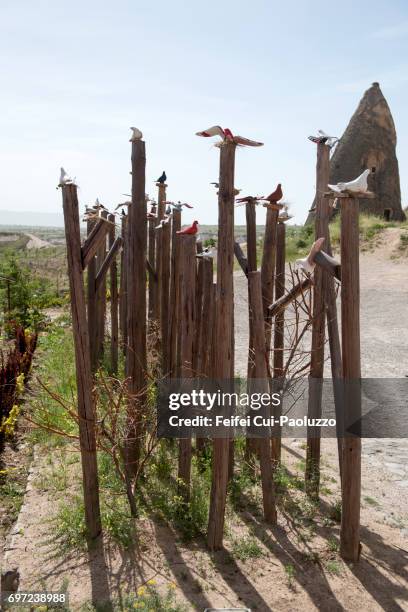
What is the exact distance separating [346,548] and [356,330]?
1090mm

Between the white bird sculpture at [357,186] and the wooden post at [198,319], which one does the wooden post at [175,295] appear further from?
the white bird sculpture at [357,186]

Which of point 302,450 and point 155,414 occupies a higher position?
point 155,414

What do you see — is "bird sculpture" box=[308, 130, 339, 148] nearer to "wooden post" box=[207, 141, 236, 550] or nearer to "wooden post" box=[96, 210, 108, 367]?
"wooden post" box=[207, 141, 236, 550]

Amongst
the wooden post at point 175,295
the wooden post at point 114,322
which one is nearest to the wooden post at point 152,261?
the wooden post at point 114,322

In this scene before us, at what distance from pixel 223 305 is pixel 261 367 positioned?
514 millimetres

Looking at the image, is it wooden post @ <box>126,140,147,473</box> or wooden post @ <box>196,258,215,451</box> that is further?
wooden post @ <box>196,258,215,451</box>

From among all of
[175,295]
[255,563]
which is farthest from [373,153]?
[255,563]

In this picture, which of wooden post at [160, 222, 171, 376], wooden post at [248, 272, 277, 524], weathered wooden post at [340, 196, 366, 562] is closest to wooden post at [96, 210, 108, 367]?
wooden post at [160, 222, 171, 376]

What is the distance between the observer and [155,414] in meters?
3.96

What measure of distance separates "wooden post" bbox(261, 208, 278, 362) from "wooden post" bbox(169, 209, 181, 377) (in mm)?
741

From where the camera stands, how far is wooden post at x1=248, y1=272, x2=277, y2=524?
9.91 ft

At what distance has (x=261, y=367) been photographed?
3059 millimetres

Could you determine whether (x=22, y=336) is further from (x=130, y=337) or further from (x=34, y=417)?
(x=130, y=337)

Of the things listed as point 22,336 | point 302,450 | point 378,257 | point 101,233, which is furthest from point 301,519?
point 378,257
